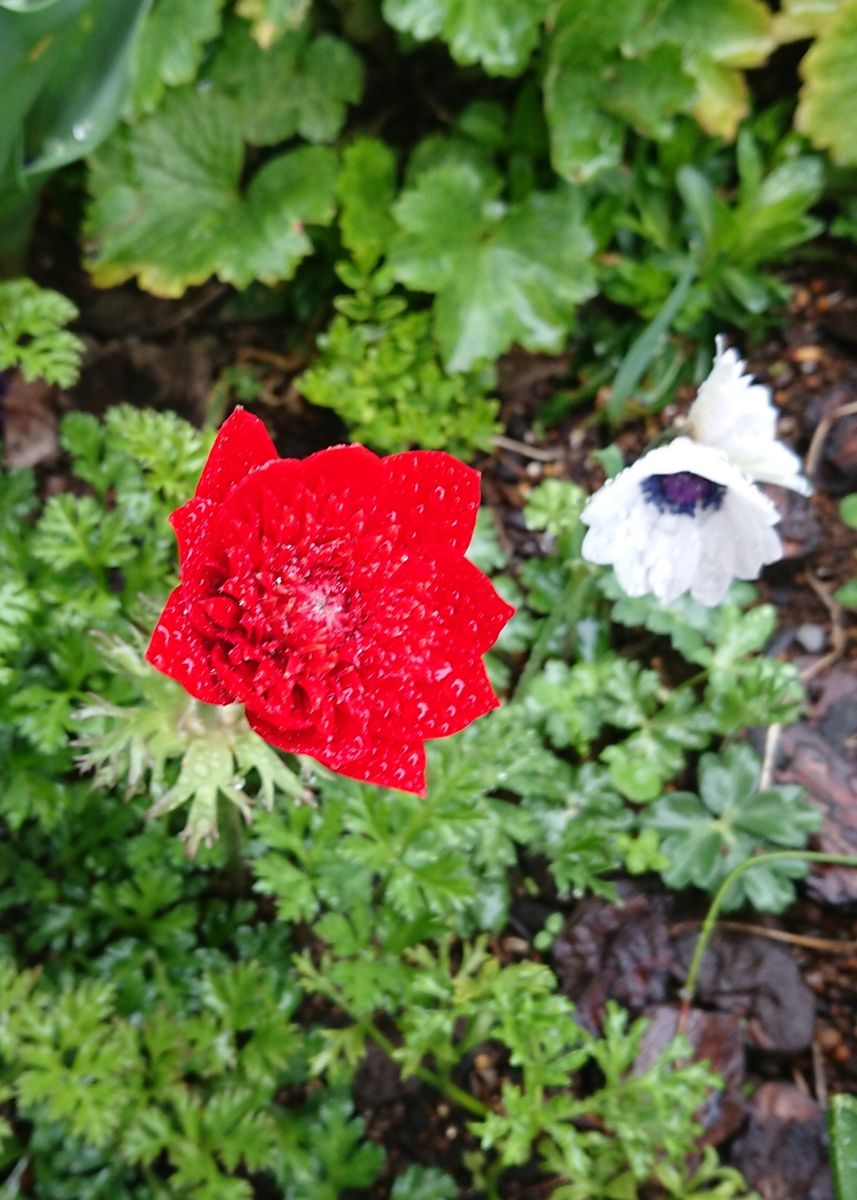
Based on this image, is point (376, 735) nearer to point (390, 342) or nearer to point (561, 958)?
point (561, 958)

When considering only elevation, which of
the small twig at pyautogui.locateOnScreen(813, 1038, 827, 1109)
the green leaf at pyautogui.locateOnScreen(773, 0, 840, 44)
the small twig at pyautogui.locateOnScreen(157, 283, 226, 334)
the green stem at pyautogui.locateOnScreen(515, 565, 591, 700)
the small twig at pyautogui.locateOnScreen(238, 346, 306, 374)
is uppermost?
the green leaf at pyautogui.locateOnScreen(773, 0, 840, 44)

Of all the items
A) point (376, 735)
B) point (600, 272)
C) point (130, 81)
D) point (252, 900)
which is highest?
point (130, 81)

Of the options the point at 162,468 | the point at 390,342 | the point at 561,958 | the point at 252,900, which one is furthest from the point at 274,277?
the point at 561,958

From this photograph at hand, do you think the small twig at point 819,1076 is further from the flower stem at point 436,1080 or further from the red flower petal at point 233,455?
the red flower petal at point 233,455

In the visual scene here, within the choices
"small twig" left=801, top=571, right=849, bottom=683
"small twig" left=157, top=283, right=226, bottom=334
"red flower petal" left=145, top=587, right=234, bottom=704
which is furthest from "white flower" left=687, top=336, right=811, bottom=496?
"small twig" left=157, top=283, right=226, bottom=334

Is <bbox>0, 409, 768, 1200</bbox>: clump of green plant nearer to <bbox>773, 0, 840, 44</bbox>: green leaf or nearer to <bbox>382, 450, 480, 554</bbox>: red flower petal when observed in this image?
<bbox>382, 450, 480, 554</bbox>: red flower petal
